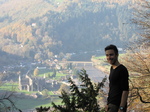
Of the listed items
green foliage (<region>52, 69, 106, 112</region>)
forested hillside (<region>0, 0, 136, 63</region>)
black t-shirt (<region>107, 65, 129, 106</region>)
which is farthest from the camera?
forested hillside (<region>0, 0, 136, 63</region>)

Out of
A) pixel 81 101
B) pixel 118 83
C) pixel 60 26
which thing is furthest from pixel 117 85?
pixel 60 26

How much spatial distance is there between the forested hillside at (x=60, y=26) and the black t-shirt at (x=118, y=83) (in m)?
64.5

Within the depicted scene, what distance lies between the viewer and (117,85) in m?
2.44

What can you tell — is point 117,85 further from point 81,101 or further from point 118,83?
point 81,101

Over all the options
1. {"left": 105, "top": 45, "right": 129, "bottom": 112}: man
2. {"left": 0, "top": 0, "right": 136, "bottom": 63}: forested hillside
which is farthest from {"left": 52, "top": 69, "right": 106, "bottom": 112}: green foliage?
{"left": 0, "top": 0, "right": 136, "bottom": 63}: forested hillside

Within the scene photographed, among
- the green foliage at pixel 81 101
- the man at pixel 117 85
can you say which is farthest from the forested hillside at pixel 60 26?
the man at pixel 117 85

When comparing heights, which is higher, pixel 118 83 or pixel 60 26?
pixel 60 26

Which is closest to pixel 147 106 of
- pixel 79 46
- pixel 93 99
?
pixel 93 99

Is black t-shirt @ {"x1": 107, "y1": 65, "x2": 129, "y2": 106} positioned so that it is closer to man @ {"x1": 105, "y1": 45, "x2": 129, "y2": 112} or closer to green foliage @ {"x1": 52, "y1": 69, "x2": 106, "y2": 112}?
man @ {"x1": 105, "y1": 45, "x2": 129, "y2": 112}

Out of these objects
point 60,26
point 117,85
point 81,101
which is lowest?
point 81,101

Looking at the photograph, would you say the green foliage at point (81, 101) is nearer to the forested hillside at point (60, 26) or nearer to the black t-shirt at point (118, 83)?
the black t-shirt at point (118, 83)

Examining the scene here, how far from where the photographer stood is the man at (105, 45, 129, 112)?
2.40m

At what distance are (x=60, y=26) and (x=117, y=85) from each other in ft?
314

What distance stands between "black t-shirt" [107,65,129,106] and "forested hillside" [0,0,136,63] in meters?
64.5
